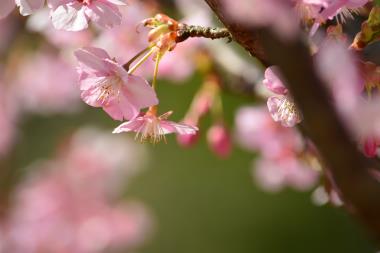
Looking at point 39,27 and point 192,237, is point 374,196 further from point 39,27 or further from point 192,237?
point 192,237

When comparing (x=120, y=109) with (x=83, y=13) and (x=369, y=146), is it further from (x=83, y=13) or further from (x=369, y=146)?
(x=369, y=146)

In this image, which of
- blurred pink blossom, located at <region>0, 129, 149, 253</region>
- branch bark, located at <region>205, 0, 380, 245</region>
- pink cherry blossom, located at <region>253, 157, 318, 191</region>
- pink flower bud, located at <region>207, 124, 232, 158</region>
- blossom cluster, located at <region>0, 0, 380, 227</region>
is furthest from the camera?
blurred pink blossom, located at <region>0, 129, 149, 253</region>

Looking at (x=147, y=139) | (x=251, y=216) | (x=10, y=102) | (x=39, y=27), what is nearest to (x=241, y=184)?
(x=251, y=216)

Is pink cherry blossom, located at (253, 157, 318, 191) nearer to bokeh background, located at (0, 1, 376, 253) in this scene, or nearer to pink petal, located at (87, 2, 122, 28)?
pink petal, located at (87, 2, 122, 28)

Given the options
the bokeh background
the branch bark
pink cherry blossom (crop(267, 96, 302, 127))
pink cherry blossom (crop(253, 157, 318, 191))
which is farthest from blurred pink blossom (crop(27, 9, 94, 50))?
the bokeh background

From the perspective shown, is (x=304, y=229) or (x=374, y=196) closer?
(x=374, y=196)

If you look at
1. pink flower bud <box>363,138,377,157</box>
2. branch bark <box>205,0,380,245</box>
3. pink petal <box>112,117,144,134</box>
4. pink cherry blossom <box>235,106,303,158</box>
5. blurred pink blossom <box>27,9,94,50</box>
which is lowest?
pink cherry blossom <box>235,106,303,158</box>

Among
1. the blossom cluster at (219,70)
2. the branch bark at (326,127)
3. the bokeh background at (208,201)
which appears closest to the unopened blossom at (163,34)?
the blossom cluster at (219,70)
